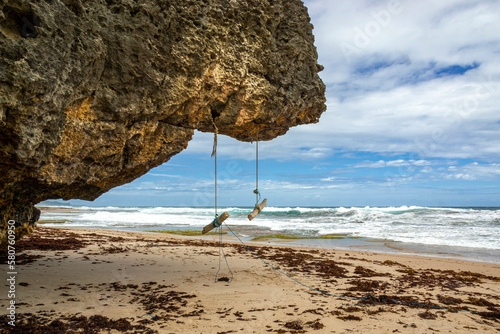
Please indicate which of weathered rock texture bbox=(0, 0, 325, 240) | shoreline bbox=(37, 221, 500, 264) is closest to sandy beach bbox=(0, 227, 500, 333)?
weathered rock texture bbox=(0, 0, 325, 240)

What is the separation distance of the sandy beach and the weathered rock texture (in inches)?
71.2

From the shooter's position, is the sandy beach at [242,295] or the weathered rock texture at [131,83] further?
the sandy beach at [242,295]

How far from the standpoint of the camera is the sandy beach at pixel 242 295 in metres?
4.54

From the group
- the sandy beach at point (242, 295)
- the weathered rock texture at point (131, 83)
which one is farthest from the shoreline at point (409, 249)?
the weathered rock texture at point (131, 83)

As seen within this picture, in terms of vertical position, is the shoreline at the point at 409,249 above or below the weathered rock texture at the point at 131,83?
below

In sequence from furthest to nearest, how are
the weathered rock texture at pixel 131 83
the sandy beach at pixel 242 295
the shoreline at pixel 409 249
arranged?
the shoreline at pixel 409 249 < the sandy beach at pixel 242 295 < the weathered rock texture at pixel 131 83

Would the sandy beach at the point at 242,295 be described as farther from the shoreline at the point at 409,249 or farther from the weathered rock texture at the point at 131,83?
the shoreline at the point at 409,249

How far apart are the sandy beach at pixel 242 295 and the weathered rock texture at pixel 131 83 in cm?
181

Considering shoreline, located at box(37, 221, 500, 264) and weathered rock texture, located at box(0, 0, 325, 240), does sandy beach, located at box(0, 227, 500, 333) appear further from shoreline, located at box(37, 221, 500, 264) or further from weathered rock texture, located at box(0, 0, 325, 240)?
shoreline, located at box(37, 221, 500, 264)

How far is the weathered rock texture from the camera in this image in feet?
12.0

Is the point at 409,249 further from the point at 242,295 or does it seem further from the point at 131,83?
the point at 131,83

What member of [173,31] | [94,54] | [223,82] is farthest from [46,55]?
[223,82]

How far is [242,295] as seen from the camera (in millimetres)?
5973

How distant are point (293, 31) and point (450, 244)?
42.1 ft
